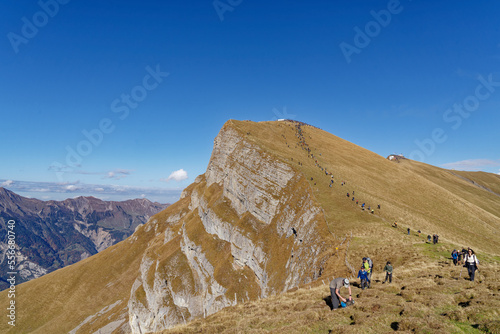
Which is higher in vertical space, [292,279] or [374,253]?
[374,253]

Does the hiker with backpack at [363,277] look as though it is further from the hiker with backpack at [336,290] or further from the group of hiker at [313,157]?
the group of hiker at [313,157]

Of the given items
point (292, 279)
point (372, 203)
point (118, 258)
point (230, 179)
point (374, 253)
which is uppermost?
point (230, 179)

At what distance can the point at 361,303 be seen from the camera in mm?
15758

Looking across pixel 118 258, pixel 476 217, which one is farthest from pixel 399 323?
pixel 118 258

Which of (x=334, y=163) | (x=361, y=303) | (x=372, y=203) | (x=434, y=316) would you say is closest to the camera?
(x=434, y=316)

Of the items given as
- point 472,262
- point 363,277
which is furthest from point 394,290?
point 472,262

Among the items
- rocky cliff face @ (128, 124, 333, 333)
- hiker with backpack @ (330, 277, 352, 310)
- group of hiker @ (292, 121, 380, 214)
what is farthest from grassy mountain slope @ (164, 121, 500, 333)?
rocky cliff face @ (128, 124, 333, 333)

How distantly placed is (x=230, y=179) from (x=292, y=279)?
184 feet

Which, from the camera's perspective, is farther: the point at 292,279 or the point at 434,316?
the point at 292,279

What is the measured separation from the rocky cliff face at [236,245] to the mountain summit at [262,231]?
0.35 m

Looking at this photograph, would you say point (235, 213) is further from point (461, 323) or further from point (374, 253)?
point (461, 323)

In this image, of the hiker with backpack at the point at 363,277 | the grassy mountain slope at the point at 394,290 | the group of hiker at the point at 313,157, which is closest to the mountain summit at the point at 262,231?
the group of hiker at the point at 313,157

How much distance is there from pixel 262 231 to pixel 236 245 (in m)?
10.9

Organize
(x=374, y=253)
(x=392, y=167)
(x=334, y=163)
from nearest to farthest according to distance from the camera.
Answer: (x=374, y=253)
(x=334, y=163)
(x=392, y=167)
